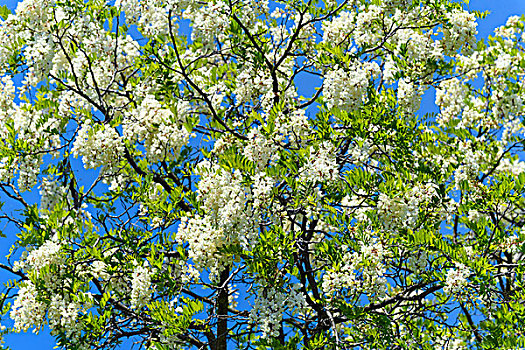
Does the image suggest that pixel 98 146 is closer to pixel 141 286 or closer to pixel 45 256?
pixel 45 256

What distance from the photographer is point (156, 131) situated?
6.48 m

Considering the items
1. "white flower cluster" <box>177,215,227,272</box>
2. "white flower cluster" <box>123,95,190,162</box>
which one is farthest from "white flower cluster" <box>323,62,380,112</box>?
"white flower cluster" <box>177,215,227,272</box>

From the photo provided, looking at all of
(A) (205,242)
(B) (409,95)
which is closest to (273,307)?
(A) (205,242)

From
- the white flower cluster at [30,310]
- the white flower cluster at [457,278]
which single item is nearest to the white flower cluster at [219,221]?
the white flower cluster at [30,310]

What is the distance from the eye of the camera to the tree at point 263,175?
559cm

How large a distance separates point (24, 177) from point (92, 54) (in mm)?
2011

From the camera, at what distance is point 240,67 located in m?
7.50

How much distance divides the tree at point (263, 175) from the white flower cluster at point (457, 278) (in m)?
0.02

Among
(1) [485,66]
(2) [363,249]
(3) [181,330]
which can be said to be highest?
(1) [485,66]

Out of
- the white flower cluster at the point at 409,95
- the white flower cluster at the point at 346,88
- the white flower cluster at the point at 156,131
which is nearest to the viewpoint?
the white flower cluster at the point at 346,88

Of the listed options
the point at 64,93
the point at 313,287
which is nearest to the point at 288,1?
the point at 64,93

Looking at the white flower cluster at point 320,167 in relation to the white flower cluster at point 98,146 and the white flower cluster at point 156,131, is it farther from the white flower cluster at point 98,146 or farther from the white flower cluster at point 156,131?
the white flower cluster at point 98,146

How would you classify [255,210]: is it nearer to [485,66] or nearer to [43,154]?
[43,154]

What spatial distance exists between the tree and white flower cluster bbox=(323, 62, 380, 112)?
0.02 m
